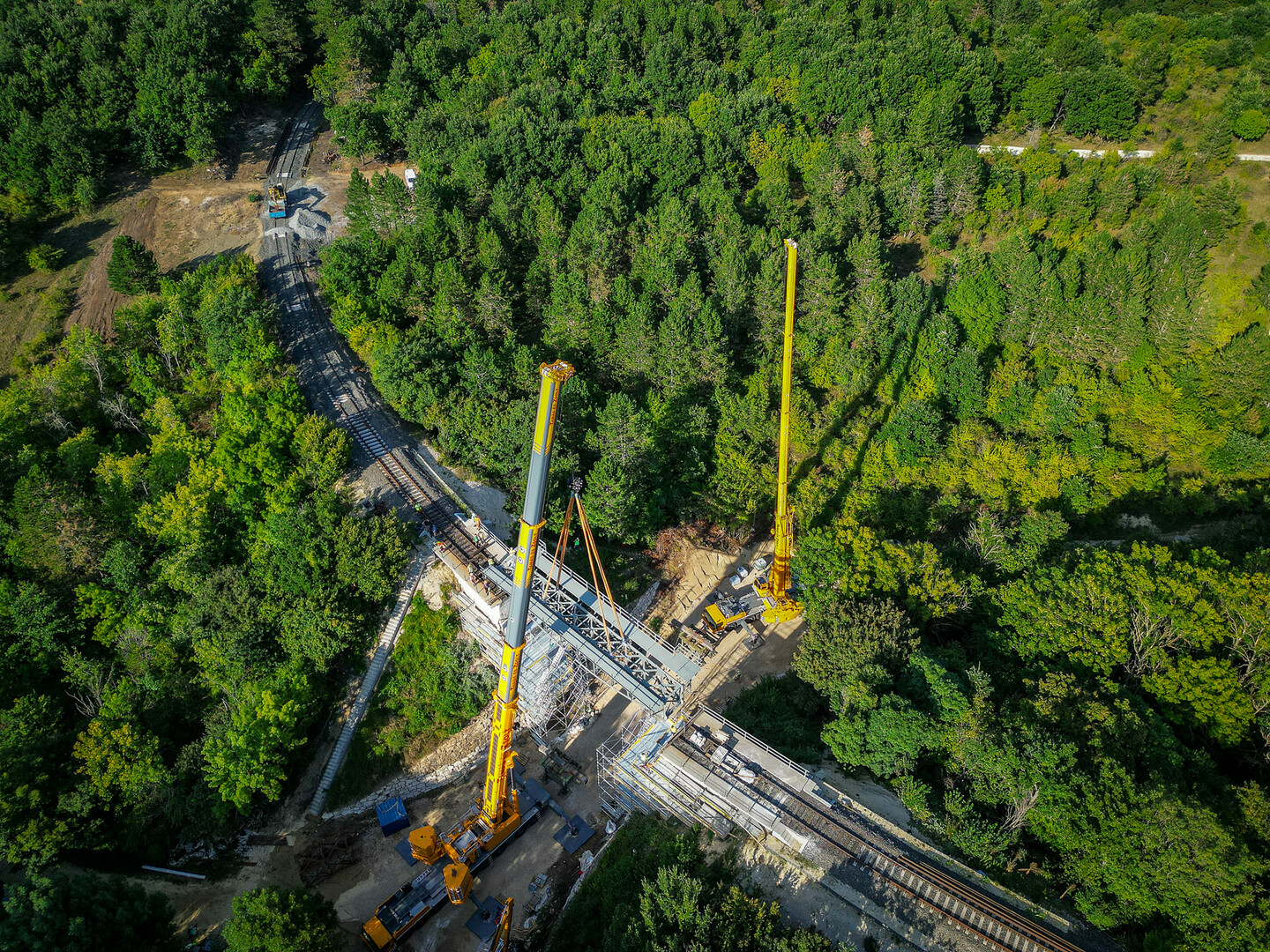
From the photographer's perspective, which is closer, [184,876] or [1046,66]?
[184,876]

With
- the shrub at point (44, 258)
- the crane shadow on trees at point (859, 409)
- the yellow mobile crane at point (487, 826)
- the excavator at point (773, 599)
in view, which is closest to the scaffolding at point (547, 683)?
the yellow mobile crane at point (487, 826)

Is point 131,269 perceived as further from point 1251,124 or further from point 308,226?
point 1251,124

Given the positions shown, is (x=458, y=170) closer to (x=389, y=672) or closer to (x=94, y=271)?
(x=94, y=271)

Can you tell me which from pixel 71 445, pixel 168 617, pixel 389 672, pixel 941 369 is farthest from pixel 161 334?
pixel 941 369

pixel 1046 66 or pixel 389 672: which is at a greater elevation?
pixel 1046 66

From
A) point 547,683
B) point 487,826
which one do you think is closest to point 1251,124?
point 547,683

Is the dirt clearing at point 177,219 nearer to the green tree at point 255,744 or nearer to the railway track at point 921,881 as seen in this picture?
the green tree at point 255,744

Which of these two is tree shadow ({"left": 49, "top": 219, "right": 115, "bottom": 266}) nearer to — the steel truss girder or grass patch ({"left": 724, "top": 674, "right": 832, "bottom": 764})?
the steel truss girder

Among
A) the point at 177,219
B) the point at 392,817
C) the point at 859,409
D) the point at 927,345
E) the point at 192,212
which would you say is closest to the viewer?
the point at 392,817
